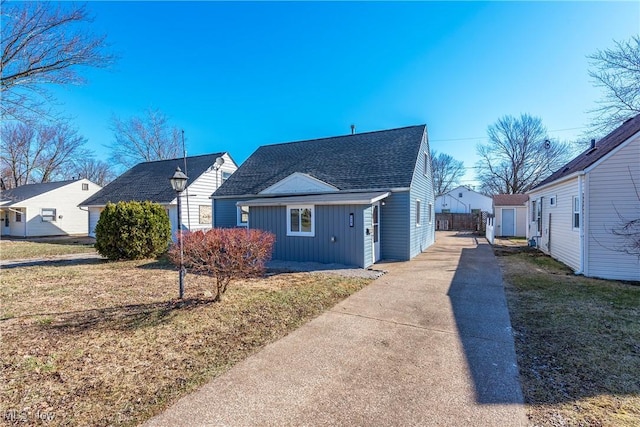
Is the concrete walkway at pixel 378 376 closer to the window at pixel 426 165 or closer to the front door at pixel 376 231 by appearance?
the front door at pixel 376 231

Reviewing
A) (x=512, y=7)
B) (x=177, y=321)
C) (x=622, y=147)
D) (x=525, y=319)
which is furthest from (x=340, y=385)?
(x=512, y=7)

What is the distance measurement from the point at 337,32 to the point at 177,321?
11.4 meters

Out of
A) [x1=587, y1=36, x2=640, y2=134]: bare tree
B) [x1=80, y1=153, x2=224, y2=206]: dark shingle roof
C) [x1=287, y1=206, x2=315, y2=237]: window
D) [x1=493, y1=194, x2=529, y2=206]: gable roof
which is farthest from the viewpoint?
[x1=493, y1=194, x2=529, y2=206]: gable roof

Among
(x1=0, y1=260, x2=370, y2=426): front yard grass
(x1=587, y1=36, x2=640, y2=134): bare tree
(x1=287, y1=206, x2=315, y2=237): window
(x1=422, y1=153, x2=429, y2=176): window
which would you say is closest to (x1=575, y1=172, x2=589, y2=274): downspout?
(x1=422, y1=153, x2=429, y2=176): window

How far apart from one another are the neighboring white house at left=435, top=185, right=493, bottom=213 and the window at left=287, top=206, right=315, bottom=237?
30.4 metres

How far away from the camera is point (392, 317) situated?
504 centimetres

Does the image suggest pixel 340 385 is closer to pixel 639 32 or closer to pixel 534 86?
pixel 534 86

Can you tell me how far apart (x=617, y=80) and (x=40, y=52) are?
2247 centimetres

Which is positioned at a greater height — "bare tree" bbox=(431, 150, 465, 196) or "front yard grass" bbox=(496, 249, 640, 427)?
"bare tree" bbox=(431, 150, 465, 196)

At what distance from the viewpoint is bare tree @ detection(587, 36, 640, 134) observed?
11.7 meters

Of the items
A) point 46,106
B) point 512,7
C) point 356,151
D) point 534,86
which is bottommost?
point 356,151

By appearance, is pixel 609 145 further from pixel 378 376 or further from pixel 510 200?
pixel 510 200

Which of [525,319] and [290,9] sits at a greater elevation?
[290,9]

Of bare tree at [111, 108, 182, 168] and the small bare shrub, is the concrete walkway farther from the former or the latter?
bare tree at [111, 108, 182, 168]
